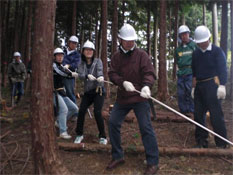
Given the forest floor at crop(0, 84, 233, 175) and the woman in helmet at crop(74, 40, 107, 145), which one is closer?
the forest floor at crop(0, 84, 233, 175)

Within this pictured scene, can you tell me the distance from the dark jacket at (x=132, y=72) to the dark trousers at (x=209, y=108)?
4.46 feet

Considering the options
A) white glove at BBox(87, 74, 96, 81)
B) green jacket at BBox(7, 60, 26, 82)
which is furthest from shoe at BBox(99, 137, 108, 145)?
green jacket at BBox(7, 60, 26, 82)

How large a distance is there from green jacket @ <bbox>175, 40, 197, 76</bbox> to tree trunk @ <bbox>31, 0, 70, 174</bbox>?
3.78 meters

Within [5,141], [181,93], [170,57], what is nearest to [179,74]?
[181,93]

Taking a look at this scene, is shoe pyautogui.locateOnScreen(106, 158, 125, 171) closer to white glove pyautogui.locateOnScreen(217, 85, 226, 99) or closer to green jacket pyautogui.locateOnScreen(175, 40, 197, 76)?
white glove pyautogui.locateOnScreen(217, 85, 226, 99)

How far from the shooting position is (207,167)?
3840mm

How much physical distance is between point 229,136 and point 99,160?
10.1 ft

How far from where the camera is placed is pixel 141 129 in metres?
3.61

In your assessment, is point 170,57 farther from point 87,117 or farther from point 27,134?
point 27,134

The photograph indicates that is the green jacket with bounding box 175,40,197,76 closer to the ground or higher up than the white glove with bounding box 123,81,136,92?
higher up

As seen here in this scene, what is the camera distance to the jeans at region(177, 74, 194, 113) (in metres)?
6.09

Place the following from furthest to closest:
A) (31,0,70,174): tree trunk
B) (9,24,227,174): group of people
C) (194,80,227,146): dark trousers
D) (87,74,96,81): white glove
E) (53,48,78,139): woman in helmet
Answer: (53,48,78,139): woman in helmet, (87,74,96,81): white glove, (194,80,227,146): dark trousers, (9,24,227,174): group of people, (31,0,70,174): tree trunk

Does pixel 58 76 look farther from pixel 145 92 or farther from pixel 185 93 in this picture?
pixel 185 93

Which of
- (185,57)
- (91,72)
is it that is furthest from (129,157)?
(185,57)
